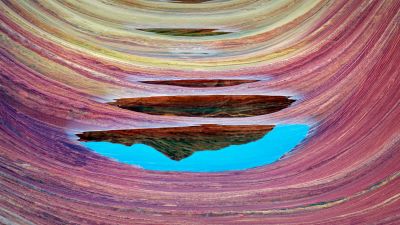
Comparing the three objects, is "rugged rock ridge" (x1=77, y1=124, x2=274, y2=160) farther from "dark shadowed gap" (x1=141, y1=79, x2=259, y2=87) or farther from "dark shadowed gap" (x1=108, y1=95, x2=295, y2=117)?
"dark shadowed gap" (x1=141, y1=79, x2=259, y2=87)

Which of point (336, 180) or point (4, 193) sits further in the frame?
point (336, 180)

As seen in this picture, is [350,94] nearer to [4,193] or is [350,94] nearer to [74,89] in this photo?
[74,89]

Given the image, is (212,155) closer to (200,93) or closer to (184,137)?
(184,137)

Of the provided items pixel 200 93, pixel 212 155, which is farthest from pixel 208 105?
pixel 212 155

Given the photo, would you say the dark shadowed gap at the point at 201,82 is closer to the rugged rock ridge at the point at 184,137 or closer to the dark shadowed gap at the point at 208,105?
the dark shadowed gap at the point at 208,105

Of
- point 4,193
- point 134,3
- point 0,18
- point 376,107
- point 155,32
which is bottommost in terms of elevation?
point 4,193

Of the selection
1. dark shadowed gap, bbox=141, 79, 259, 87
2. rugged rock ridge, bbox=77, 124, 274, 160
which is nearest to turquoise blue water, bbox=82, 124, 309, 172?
rugged rock ridge, bbox=77, 124, 274, 160

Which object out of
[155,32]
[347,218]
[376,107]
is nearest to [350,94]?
[376,107]
